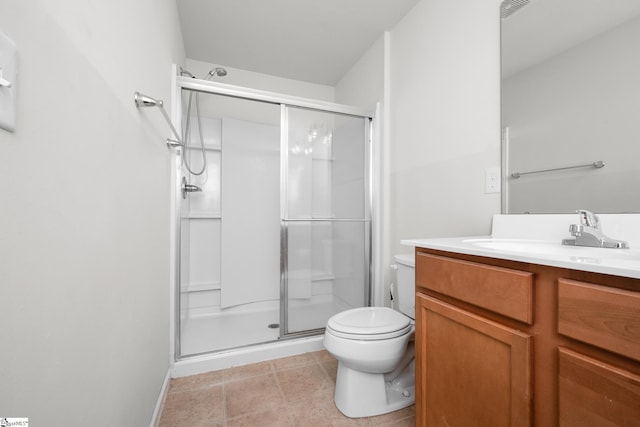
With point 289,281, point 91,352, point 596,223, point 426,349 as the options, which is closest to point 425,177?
point 596,223

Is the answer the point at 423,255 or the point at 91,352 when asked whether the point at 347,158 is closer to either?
the point at 423,255

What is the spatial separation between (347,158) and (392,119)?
0.46m

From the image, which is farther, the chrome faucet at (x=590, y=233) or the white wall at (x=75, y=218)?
the chrome faucet at (x=590, y=233)

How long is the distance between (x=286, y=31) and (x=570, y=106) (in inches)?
72.2

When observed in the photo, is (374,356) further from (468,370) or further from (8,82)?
(8,82)

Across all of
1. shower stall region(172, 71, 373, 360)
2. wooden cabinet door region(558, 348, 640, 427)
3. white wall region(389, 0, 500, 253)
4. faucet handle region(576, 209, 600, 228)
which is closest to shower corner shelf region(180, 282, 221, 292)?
shower stall region(172, 71, 373, 360)

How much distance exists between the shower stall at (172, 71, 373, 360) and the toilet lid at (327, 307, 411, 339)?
0.69 m

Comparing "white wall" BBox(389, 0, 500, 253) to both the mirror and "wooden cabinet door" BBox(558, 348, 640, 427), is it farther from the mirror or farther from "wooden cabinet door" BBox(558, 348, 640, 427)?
"wooden cabinet door" BBox(558, 348, 640, 427)

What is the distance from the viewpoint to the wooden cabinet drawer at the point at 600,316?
49cm

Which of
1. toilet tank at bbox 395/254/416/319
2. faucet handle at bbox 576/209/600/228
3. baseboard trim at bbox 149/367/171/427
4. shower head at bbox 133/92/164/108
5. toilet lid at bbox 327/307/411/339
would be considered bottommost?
baseboard trim at bbox 149/367/171/427

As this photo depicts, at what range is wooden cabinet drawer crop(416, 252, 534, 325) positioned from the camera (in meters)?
0.67

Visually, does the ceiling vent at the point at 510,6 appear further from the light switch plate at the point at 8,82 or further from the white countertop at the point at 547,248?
the light switch plate at the point at 8,82

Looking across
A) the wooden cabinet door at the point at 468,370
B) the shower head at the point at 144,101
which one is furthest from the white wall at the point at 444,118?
the shower head at the point at 144,101

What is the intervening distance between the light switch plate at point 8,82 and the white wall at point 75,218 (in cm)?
2
